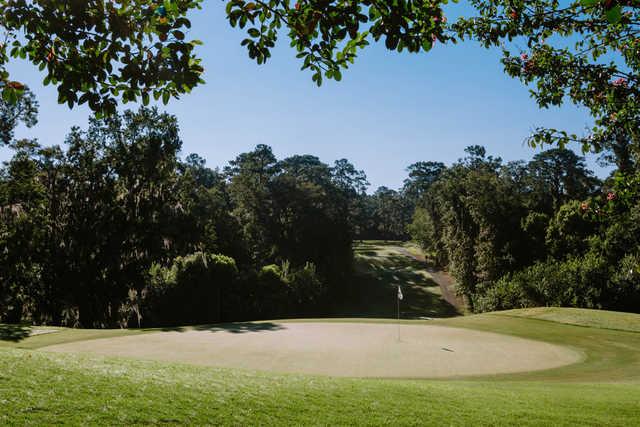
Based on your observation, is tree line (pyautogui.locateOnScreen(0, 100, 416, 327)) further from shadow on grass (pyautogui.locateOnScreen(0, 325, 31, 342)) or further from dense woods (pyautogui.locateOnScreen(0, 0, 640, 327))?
shadow on grass (pyautogui.locateOnScreen(0, 325, 31, 342))

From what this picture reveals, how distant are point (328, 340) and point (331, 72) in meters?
13.4

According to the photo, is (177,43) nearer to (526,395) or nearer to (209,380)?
(209,380)

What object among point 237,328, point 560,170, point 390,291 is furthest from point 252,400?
point 560,170

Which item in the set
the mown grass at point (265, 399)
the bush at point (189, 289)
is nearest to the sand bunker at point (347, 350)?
the mown grass at point (265, 399)

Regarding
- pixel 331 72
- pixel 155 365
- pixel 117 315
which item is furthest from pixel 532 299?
pixel 331 72

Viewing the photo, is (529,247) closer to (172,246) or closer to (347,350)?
(172,246)

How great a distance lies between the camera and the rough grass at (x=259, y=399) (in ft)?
18.2

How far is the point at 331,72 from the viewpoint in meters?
4.98

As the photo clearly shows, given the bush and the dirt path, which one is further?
the dirt path

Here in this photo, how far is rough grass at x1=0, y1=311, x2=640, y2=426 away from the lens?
5.54 m

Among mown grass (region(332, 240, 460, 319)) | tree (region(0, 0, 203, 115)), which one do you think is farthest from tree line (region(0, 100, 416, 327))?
tree (region(0, 0, 203, 115))

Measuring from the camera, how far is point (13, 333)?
57.9ft

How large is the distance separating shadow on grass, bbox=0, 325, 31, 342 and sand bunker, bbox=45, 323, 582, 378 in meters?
2.61

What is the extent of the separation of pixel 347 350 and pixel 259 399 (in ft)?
28.9
